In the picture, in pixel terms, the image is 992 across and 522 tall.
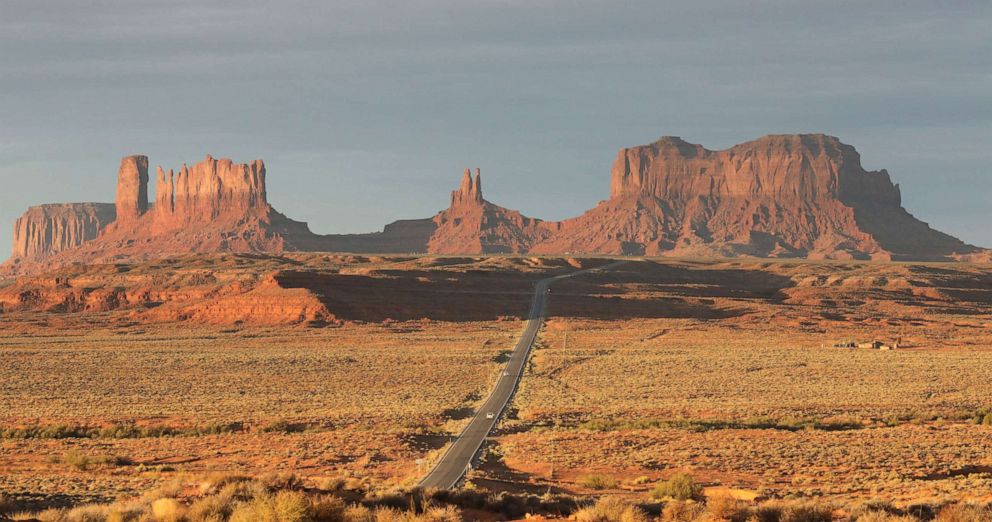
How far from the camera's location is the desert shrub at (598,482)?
29.0m

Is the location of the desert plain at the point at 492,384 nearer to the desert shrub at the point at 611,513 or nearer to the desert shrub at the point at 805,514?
the desert shrub at the point at 611,513

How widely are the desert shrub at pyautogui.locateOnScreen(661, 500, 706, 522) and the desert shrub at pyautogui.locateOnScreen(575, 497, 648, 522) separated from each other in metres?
0.47

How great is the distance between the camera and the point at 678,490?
2573 cm

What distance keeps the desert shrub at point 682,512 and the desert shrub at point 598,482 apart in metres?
7.78

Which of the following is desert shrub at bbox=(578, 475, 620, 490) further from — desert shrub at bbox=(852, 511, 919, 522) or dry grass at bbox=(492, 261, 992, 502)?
desert shrub at bbox=(852, 511, 919, 522)

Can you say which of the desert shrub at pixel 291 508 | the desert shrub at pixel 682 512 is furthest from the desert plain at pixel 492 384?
the desert shrub at pixel 291 508

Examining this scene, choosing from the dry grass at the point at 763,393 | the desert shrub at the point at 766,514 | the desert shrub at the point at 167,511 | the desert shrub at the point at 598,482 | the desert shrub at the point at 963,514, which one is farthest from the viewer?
the dry grass at the point at 763,393

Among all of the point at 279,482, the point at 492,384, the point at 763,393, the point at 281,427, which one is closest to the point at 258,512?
the point at 279,482

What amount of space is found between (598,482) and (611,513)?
9.71 meters

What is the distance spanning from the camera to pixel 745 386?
57.2 m

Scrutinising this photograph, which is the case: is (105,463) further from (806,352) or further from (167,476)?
(806,352)

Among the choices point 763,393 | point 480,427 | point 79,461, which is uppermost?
point 763,393

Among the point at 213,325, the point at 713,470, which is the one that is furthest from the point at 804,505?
the point at 213,325

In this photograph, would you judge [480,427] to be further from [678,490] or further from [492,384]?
[678,490]
